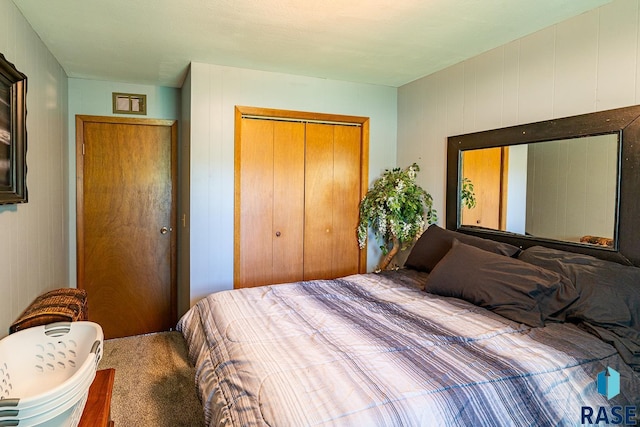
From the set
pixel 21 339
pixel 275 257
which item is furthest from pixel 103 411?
pixel 275 257

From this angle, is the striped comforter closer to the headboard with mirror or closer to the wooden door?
the headboard with mirror

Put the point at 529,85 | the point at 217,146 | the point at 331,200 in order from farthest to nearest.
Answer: the point at 331,200, the point at 217,146, the point at 529,85

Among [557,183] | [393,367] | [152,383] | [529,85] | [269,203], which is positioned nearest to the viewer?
[393,367]

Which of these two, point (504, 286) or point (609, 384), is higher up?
point (504, 286)

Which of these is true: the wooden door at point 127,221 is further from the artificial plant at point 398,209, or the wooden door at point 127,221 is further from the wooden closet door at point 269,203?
the artificial plant at point 398,209

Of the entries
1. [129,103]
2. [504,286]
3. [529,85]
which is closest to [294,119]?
[129,103]

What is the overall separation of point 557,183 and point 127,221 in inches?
136

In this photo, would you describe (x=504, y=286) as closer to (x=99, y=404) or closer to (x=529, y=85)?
(x=529, y=85)

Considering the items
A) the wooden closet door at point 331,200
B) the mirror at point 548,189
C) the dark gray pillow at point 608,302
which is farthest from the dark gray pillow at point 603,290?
the wooden closet door at point 331,200

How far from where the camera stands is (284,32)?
231 cm

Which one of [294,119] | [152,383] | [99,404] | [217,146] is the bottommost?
[152,383]

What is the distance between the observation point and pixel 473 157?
Answer: 109 inches

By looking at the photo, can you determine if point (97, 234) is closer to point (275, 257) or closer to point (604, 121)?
point (275, 257)

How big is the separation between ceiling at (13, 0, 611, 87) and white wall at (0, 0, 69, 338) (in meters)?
0.17
